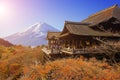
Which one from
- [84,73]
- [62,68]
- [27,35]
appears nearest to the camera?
[84,73]

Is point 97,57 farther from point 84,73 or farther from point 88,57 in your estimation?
point 84,73

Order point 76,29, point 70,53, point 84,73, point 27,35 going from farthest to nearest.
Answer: point 27,35 → point 76,29 → point 70,53 → point 84,73

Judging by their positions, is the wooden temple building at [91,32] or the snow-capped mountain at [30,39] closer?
the wooden temple building at [91,32]

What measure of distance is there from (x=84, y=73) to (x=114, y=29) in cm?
1525

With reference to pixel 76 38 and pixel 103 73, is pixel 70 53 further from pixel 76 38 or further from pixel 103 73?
pixel 103 73

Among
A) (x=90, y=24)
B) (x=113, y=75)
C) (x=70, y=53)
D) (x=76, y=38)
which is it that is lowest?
(x=113, y=75)

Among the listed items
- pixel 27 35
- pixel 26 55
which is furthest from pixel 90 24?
pixel 27 35

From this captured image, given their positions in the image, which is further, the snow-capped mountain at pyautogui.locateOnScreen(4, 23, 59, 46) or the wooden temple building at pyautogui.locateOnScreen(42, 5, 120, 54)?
the snow-capped mountain at pyautogui.locateOnScreen(4, 23, 59, 46)

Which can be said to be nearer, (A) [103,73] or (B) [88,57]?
(A) [103,73]

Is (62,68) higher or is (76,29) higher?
(76,29)

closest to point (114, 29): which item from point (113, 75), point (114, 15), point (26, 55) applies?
point (114, 15)

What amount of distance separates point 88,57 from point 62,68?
6.95m

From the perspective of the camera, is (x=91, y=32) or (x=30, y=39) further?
(x=30, y=39)

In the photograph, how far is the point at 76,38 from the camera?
25078mm
